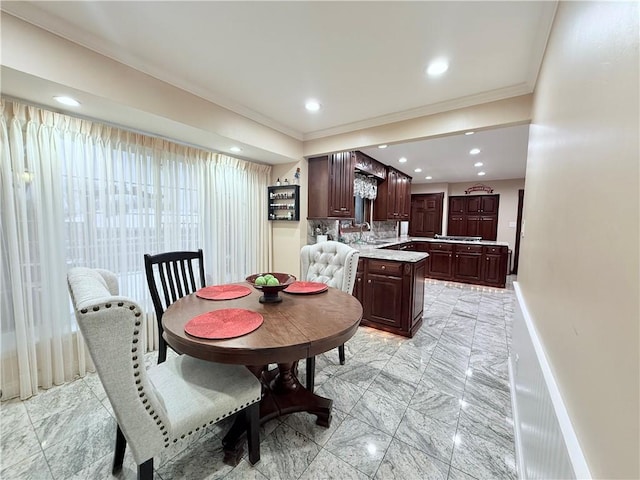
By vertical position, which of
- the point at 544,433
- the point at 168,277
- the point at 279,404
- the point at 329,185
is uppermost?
the point at 329,185

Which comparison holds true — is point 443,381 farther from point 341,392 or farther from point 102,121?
point 102,121

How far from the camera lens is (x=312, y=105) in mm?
2504

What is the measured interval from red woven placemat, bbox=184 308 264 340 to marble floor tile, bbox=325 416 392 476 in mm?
880

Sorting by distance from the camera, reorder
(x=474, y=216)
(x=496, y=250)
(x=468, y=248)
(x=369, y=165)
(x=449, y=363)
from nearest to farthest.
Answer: (x=449, y=363)
(x=369, y=165)
(x=496, y=250)
(x=468, y=248)
(x=474, y=216)

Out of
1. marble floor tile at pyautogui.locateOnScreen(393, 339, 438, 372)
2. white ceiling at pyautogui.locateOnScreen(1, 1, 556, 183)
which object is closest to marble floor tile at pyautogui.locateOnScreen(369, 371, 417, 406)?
marble floor tile at pyautogui.locateOnScreen(393, 339, 438, 372)

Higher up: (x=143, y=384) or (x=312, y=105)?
(x=312, y=105)

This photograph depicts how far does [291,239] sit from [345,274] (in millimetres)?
1401

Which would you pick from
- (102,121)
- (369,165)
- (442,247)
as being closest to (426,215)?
(442,247)

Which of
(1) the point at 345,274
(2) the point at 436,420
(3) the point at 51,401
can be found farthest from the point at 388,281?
(3) the point at 51,401

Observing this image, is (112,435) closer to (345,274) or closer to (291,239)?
(345,274)

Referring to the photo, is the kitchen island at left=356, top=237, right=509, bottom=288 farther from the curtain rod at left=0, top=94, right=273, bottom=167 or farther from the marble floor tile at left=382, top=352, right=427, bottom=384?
the curtain rod at left=0, top=94, right=273, bottom=167

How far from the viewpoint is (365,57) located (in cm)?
176

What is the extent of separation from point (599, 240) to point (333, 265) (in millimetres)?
1972

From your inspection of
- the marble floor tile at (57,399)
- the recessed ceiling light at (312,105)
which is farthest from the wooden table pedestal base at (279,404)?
the recessed ceiling light at (312,105)
